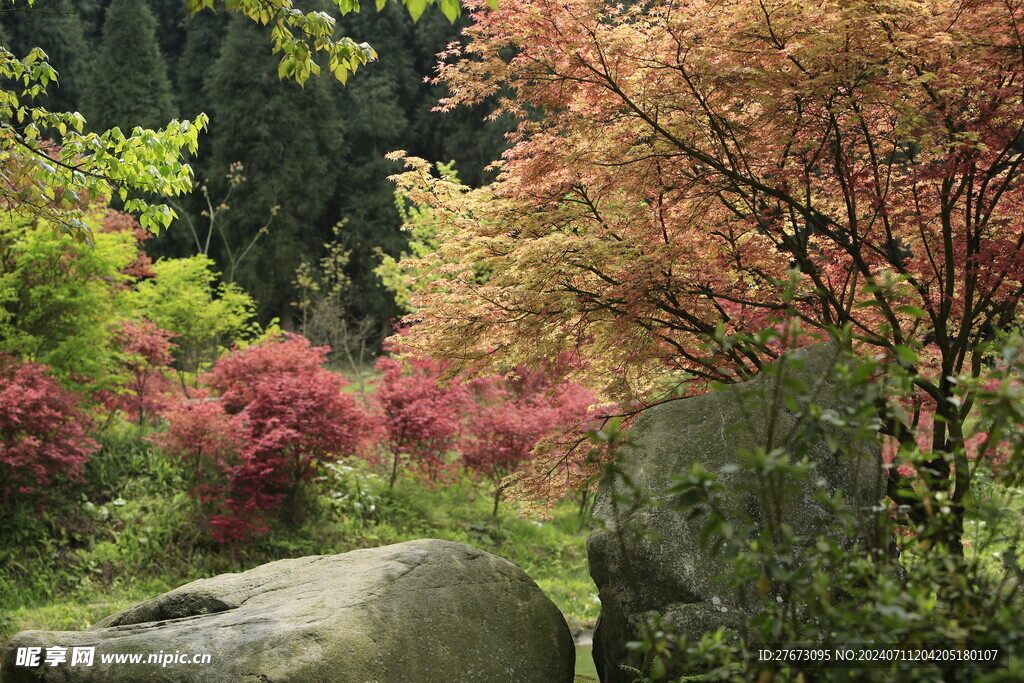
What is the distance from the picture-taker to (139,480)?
8195 millimetres

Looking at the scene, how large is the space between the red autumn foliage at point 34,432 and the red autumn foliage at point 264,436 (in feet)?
2.82

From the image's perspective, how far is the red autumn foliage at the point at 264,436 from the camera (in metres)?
7.40

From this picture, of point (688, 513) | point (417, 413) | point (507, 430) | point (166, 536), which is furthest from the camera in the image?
point (507, 430)

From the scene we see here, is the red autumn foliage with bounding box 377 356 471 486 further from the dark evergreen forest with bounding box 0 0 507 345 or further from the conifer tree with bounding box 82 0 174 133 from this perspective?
the conifer tree with bounding box 82 0 174 133

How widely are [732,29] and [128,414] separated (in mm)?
8663

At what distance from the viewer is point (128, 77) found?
58.7 ft

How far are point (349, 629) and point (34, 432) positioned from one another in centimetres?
508

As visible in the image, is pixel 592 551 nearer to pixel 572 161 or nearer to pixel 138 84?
pixel 572 161

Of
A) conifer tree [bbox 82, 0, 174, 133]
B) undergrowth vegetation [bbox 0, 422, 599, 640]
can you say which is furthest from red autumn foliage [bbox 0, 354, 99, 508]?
conifer tree [bbox 82, 0, 174, 133]

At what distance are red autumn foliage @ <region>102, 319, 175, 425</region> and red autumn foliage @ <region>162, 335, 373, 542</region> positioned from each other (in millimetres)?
1434

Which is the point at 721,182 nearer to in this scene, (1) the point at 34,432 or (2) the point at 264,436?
(2) the point at 264,436

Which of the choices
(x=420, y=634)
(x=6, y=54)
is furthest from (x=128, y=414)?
(x=420, y=634)

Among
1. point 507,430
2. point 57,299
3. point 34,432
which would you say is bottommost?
point 507,430

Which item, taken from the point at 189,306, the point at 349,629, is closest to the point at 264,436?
the point at 349,629
